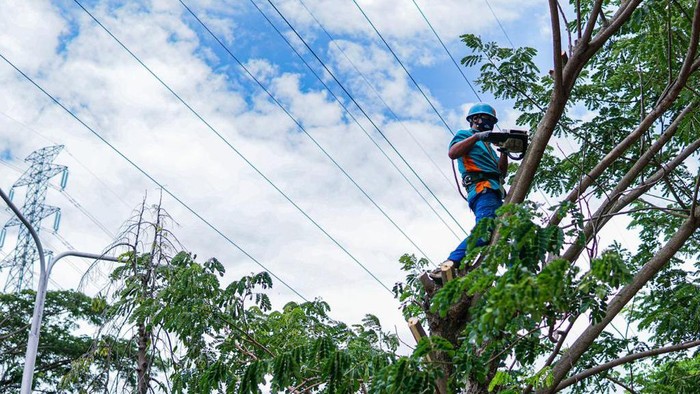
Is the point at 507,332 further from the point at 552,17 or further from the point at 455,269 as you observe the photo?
the point at 552,17

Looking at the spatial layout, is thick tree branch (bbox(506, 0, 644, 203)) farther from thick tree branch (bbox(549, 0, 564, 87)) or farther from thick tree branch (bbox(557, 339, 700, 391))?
thick tree branch (bbox(557, 339, 700, 391))

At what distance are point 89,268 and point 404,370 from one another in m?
5.09

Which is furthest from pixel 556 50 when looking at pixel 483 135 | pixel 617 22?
pixel 483 135

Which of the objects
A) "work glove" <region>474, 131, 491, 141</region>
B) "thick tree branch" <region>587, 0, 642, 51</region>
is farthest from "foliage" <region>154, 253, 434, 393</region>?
"thick tree branch" <region>587, 0, 642, 51</region>

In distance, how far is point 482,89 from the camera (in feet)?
25.1

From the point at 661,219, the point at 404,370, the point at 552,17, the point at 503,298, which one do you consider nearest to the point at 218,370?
the point at 404,370

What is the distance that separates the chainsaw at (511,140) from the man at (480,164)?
0.40ft

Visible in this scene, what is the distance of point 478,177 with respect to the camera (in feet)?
20.3

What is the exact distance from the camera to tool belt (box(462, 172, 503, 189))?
6.19 meters

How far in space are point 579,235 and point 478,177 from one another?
73.1 inches

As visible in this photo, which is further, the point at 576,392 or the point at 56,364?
the point at 56,364

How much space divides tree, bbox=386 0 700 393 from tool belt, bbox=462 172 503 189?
50 centimetres

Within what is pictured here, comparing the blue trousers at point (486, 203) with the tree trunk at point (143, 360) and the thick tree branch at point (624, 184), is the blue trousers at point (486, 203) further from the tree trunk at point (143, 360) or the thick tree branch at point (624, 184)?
the tree trunk at point (143, 360)

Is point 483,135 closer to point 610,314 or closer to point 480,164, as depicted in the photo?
point 480,164
